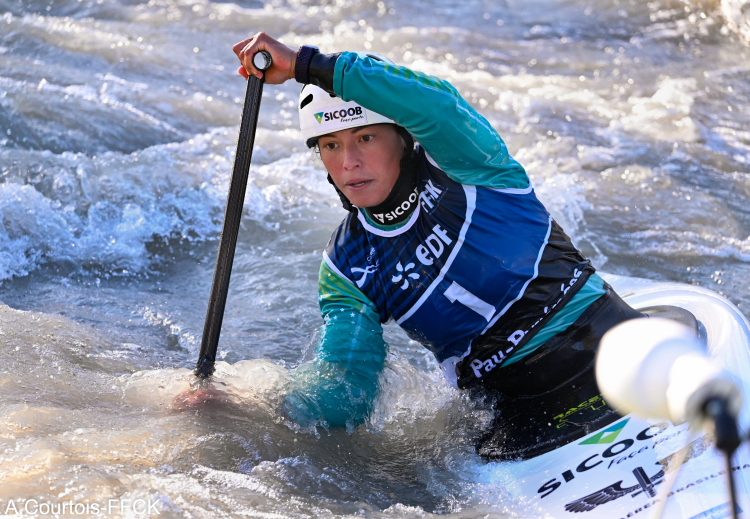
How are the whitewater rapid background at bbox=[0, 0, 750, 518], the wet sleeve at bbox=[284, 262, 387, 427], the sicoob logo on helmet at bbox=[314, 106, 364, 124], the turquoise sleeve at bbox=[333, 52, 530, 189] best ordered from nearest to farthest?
the turquoise sleeve at bbox=[333, 52, 530, 189] → the sicoob logo on helmet at bbox=[314, 106, 364, 124] → the whitewater rapid background at bbox=[0, 0, 750, 518] → the wet sleeve at bbox=[284, 262, 387, 427]

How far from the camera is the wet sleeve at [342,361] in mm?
3398

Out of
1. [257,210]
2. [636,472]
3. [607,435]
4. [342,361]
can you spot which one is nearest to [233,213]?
[342,361]

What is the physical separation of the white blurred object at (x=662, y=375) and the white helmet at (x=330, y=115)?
158 centimetres

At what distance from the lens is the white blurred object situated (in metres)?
1.61

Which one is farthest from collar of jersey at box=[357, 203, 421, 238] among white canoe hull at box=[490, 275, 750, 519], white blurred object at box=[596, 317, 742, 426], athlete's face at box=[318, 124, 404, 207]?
white blurred object at box=[596, 317, 742, 426]

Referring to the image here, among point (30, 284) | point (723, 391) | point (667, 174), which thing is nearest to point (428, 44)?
point (667, 174)

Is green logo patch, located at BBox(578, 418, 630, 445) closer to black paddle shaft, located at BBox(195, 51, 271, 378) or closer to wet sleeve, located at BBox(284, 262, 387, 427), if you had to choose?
wet sleeve, located at BBox(284, 262, 387, 427)

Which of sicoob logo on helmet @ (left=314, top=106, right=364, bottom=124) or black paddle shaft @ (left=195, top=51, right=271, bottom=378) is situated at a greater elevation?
sicoob logo on helmet @ (left=314, top=106, right=364, bottom=124)

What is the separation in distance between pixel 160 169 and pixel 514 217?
11.7ft

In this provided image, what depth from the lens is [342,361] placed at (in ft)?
11.2

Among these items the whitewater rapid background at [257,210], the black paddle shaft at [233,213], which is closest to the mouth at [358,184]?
the black paddle shaft at [233,213]

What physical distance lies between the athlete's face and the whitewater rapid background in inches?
28.3

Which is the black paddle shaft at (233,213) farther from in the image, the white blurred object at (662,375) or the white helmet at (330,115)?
the white blurred object at (662,375)

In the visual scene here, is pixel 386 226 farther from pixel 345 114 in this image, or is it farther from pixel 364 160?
pixel 345 114
